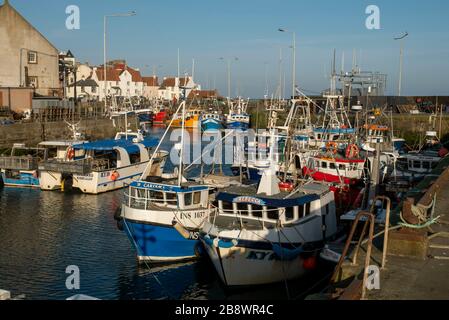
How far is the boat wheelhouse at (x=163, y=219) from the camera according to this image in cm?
1853

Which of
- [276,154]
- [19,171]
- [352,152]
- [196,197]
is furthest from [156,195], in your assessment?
[19,171]

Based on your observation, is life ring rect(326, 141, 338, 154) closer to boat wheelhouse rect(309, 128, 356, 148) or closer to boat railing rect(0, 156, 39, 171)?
boat wheelhouse rect(309, 128, 356, 148)

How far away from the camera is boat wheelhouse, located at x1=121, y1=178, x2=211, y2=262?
18.5 meters

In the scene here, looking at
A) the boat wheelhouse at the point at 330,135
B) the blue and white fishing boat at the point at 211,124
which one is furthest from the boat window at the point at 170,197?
the blue and white fishing boat at the point at 211,124

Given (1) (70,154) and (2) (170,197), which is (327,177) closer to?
(2) (170,197)

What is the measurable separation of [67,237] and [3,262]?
11.7 ft

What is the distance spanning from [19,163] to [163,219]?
691 inches

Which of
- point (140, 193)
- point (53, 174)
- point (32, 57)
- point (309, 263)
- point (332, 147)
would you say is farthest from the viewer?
point (32, 57)

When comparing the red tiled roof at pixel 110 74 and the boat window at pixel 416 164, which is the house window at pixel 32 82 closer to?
the boat window at pixel 416 164

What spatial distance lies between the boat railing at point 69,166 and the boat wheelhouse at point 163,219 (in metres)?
12.0

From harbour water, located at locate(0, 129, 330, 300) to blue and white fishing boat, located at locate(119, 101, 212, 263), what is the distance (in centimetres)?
57

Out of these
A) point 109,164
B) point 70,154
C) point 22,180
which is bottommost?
point 22,180

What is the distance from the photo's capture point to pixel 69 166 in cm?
3092
